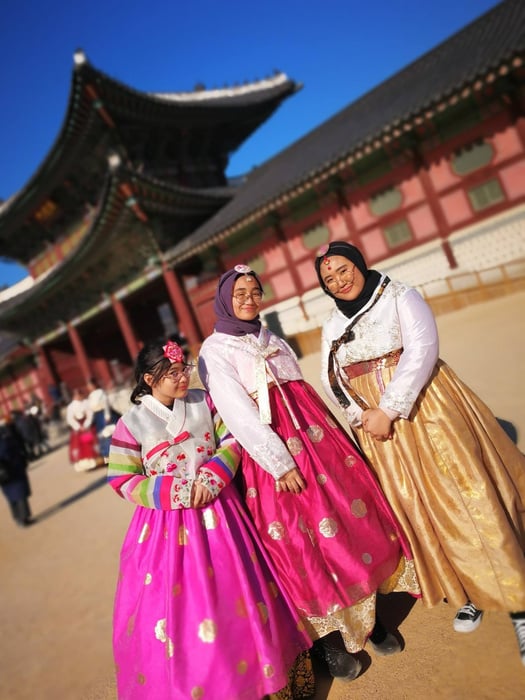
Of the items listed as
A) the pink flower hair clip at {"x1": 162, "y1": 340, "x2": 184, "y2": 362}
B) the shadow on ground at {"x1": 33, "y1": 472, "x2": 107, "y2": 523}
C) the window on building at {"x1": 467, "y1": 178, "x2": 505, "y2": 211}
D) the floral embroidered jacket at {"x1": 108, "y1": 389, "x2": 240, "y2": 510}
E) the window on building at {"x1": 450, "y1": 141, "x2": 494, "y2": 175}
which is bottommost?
the shadow on ground at {"x1": 33, "y1": 472, "x2": 107, "y2": 523}

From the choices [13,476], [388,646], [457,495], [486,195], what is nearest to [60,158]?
[13,476]

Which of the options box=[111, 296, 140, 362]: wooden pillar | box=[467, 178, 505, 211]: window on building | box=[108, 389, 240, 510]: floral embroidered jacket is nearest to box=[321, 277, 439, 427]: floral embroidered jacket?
box=[108, 389, 240, 510]: floral embroidered jacket

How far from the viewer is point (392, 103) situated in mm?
8797

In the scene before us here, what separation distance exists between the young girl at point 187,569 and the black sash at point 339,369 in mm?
508

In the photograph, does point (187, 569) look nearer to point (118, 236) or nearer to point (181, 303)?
point (181, 303)

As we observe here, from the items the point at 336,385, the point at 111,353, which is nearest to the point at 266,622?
the point at 336,385

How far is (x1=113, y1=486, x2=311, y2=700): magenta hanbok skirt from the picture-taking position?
4.34 ft

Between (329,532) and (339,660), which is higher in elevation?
(329,532)

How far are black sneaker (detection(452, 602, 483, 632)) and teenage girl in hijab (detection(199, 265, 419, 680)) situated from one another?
176 millimetres

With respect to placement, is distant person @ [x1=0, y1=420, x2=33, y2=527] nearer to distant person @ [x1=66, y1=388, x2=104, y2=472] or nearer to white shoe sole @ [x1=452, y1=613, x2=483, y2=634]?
distant person @ [x1=66, y1=388, x2=104, y2=472]

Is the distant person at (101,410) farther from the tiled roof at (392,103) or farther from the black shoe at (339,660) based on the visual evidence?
the black shoe at (339,660)

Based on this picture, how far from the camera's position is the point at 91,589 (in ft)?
10.3

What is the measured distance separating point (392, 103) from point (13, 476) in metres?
10.2

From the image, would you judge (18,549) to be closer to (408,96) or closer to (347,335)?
(347,335)
